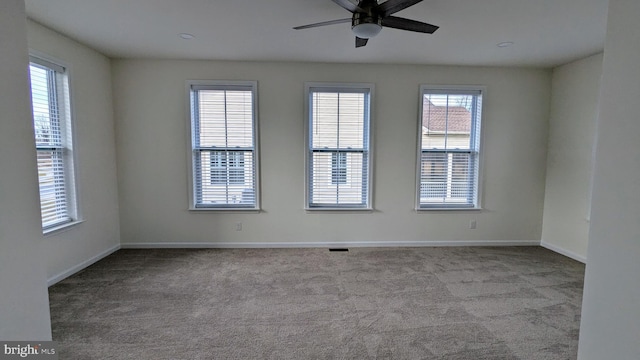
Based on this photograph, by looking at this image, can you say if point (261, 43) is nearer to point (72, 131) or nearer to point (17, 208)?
point (72, 131)

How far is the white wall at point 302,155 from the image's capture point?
151 inches

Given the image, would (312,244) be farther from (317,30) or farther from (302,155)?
(317,30)

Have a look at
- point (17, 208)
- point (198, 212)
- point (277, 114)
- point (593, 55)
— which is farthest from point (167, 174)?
point (593, 55)

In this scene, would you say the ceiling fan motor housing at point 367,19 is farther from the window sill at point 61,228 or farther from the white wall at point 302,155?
the window sill at point 61,228

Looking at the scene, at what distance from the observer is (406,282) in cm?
302

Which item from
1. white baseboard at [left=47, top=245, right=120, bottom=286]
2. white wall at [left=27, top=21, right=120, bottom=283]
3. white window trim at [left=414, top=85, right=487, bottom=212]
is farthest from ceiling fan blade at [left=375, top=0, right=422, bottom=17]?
white baseboard at [left=47, top=245, right=120, bottom=286]

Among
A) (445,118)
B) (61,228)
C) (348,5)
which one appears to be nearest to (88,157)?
(61,228)

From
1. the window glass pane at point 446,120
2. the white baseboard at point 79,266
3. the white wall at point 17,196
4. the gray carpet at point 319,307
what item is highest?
the window glass pane at point 446,120

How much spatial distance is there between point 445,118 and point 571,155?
173 centimetres

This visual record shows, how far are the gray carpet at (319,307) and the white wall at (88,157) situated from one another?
0.83 ft

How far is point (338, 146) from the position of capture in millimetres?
4035

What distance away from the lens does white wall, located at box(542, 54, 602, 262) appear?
3545 millimetres

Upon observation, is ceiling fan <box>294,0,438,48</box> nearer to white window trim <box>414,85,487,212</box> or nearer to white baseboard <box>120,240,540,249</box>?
white window trim <box>414,85,487,212</box>

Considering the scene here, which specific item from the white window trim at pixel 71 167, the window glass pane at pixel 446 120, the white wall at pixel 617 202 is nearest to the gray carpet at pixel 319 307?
the white window trim at pixel 71 167
